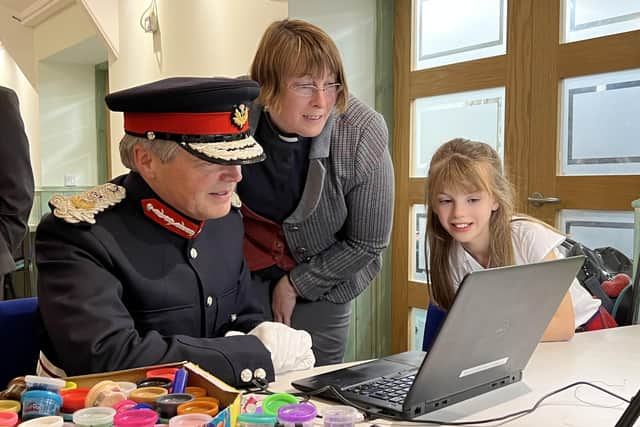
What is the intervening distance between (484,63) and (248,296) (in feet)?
5.83

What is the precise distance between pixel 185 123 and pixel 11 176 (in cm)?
111

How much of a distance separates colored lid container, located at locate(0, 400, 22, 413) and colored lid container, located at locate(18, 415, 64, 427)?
53 millimetres

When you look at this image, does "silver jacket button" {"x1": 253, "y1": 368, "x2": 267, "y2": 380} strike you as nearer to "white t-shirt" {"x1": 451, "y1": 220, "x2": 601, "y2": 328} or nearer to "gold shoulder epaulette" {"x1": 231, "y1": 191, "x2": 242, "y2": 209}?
"gold shoulder epaulette" {"x1": 231, "y1": 191, "x2": 242, "y2": 209}

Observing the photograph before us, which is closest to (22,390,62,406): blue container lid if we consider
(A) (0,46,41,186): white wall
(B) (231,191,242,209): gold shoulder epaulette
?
(B) (231,191,242,209): gold shoulder epaulette

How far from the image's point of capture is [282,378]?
4.13ft

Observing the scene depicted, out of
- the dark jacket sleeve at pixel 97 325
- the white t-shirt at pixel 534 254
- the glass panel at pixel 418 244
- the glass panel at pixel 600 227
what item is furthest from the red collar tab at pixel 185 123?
the glass panel at pixel 418 244

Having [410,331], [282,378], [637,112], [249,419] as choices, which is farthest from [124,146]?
→ [410,331]

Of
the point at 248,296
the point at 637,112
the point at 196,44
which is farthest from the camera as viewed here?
the point at 196,44

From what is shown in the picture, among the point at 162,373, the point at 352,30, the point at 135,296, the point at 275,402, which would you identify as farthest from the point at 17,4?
the point at 275,402

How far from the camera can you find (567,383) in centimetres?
123

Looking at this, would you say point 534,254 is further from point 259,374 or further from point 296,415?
point 296,415

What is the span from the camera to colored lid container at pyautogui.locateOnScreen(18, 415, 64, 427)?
784 millimetres

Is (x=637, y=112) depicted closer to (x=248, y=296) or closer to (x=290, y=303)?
(x=290, y=303)

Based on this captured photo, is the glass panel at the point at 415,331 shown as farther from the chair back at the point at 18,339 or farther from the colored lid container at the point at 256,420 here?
the colored lid container at the point at 256,420
